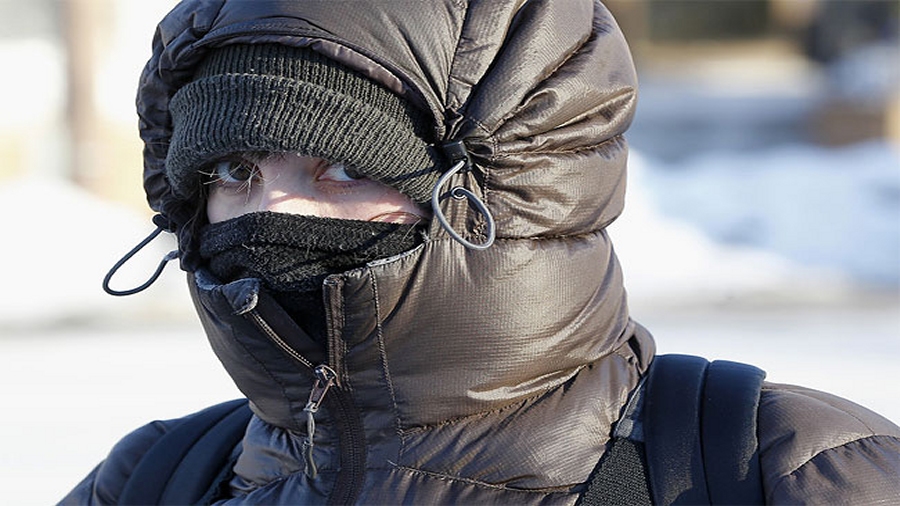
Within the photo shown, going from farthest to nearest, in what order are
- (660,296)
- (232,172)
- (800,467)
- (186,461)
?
(660,296)
(186,461)
(232,172)
(800,467)

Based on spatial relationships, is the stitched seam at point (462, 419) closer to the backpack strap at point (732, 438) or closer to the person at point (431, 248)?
the person at point (431, 248)

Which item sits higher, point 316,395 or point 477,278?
point 477,278

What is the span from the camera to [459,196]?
1469mm

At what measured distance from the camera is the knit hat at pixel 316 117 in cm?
147

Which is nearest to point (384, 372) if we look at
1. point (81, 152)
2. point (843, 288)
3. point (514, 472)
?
point (514, 472)

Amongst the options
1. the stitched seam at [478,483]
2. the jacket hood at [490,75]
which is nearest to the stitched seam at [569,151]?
the jacket hood at [490,75]

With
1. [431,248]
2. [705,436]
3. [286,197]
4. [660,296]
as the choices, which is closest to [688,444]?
[705,436]

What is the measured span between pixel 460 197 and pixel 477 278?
10cm

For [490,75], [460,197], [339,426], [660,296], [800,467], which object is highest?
[490,75]

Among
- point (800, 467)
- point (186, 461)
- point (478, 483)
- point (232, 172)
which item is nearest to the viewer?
point (800, 467)

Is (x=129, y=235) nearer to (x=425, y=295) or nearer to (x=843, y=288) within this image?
(x=843, y=288)

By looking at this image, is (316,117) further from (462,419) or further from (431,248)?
(462,419)

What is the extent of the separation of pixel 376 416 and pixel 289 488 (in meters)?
0.18

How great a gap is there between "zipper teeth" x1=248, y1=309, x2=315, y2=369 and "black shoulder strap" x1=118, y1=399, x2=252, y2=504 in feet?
1.06
